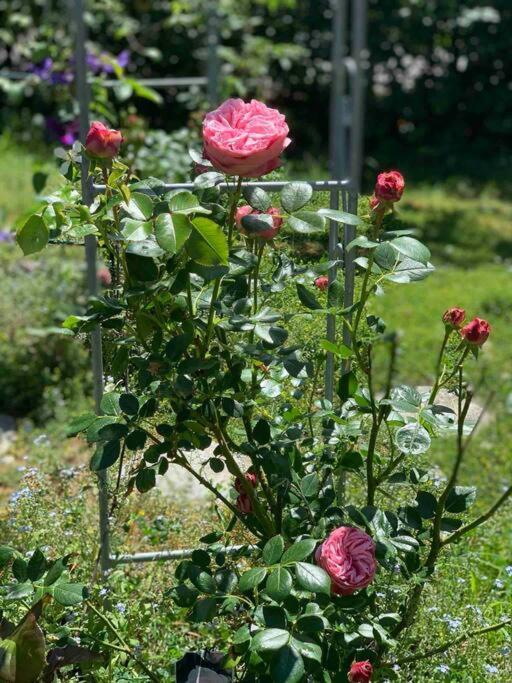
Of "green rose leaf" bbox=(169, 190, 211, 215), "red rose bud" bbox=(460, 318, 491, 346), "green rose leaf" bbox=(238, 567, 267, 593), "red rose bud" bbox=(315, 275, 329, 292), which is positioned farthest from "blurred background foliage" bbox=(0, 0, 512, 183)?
"green rose leaf" bbox=(238, 567, 267, 593)

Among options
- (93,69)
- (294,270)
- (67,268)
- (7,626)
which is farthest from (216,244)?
(93,69)

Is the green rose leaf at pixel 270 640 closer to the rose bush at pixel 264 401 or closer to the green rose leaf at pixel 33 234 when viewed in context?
the rose bush at pixel 264 401

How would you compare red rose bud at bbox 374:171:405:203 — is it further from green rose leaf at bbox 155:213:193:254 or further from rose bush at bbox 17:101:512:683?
green rose leaf at bbox 155:213:193:254

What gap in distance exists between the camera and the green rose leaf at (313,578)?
4.79 ft

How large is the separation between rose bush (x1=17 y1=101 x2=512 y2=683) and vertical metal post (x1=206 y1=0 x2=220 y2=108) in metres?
3.54

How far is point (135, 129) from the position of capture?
4.27 metres

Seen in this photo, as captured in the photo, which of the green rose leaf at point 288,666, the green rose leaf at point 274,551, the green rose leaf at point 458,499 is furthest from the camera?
the green rose leaf at point 458,499

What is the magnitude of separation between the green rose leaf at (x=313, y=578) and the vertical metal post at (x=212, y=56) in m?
3.97

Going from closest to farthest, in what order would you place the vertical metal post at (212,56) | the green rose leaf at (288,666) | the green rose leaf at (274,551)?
the green rose leaf at (288,666) < the green rose leaf at (274,551) < the vertical metal post at (212,56)

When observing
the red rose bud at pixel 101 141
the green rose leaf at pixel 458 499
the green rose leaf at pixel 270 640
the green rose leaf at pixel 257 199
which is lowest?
the green rose leaf at pixel 270 640

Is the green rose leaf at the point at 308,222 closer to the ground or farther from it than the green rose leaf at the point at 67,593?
farther from it

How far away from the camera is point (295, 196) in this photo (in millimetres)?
1646

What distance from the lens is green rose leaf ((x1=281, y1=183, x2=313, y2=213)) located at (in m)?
1.64

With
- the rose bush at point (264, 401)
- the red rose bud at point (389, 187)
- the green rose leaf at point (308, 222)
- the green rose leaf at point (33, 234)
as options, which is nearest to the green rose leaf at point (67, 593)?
the rose bush at point (264, 401)
